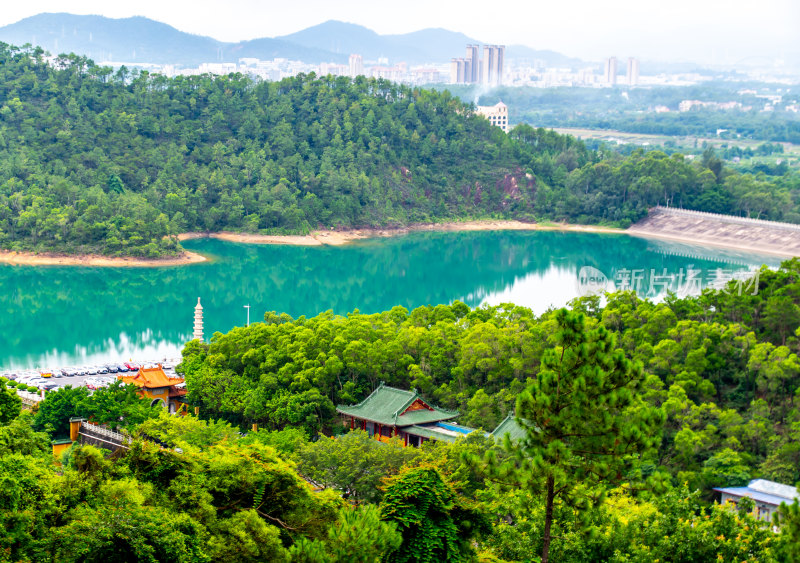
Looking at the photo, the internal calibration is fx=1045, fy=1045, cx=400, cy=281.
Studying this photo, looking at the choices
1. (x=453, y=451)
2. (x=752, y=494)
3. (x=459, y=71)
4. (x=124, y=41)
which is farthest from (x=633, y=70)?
(x=453, y=451)

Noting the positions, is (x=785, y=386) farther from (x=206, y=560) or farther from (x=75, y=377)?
(x=75, y=377)

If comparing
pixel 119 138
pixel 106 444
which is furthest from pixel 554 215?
pixel 106 444

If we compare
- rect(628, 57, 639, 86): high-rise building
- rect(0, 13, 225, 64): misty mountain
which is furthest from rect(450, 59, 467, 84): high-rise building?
rect(0, 13, 225, 64): misty mountain

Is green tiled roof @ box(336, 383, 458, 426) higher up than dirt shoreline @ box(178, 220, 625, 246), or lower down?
higher up

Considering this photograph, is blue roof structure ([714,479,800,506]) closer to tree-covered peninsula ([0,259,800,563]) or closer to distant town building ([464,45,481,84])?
tree-covered peninsula ([0,259,800,563])

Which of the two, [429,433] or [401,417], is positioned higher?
[401,417]

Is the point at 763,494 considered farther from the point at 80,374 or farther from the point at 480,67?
the point at 480,67
